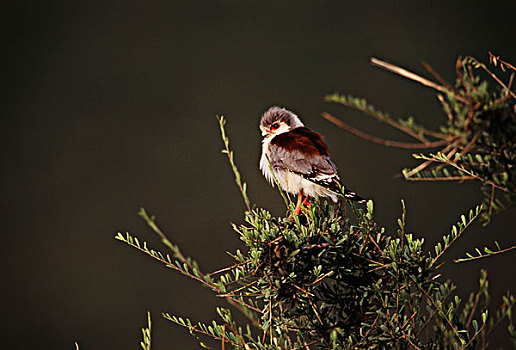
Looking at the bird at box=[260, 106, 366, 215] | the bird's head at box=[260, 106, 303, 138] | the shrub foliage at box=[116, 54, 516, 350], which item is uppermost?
the bird's head at box=[260, 106, 303, 138]

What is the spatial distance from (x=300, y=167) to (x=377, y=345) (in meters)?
0.55

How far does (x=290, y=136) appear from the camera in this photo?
Result: 1272mm

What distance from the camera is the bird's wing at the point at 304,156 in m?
1.19

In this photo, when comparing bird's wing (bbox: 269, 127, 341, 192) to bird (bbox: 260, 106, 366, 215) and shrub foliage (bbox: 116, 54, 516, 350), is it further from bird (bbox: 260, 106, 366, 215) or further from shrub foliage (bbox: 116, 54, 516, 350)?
shrub foliage (bbox: 116, 54, 516, 350)

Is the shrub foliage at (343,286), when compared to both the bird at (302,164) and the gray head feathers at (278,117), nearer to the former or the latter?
the bird at (302,164)

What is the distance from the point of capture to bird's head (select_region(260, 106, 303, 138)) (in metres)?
1.34

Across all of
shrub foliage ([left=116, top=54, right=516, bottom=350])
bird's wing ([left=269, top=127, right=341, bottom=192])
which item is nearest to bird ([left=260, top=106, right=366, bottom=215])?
bird's wing ([left=269, top=127, right=341, bottom=192])

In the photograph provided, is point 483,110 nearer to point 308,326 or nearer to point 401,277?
point 401,277

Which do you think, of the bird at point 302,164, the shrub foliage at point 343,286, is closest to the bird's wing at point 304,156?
the bird at point 302,164

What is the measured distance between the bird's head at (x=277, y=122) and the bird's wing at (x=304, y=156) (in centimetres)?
6

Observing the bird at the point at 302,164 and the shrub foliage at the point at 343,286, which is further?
the bird at the point at 302,164

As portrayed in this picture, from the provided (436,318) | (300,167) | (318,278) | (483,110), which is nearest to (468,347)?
(436,318)

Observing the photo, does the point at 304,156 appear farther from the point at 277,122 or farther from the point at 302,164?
the point at 277,122

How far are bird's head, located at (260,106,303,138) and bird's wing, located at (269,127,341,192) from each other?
0.19 ft
